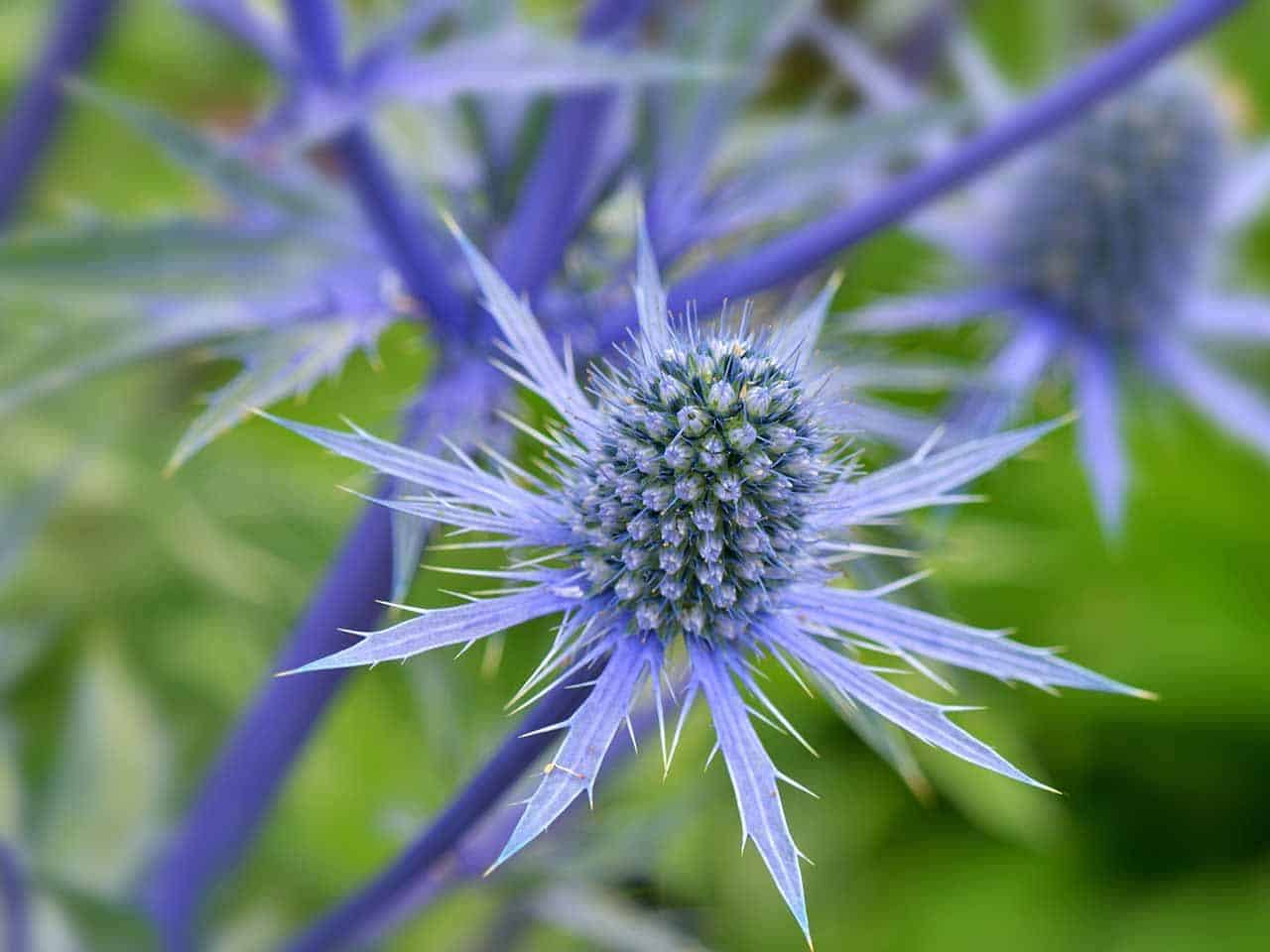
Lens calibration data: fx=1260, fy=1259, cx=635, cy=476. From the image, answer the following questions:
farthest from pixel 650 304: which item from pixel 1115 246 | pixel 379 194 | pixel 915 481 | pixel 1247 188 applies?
pixel 1247 188

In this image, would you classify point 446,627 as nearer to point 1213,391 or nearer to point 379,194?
point 379,194

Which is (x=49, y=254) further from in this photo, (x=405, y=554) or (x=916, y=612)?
(x=916, y=612)

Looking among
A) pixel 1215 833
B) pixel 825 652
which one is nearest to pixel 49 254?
pixel 825 652

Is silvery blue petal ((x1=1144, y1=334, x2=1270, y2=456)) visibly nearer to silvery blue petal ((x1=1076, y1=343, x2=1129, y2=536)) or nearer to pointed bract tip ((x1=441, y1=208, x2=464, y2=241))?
silvery blue petal ((x1=1076, y1=343, x2=1129, y2=536))

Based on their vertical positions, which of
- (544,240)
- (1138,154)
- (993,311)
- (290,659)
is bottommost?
(290,659)

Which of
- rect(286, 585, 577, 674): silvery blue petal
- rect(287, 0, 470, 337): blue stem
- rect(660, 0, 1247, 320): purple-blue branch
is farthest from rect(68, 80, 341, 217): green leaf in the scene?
rect(286, 585, 577, 674): silvery blue petal

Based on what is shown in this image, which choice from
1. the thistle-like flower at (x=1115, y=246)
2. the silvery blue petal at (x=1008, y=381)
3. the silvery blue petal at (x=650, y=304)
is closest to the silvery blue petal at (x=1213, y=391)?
the thistle-like flower at (x=1115, y=246)
